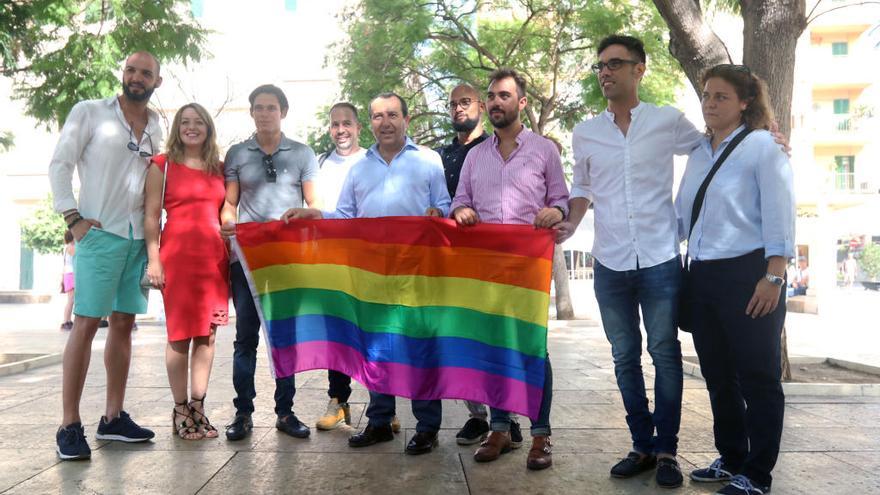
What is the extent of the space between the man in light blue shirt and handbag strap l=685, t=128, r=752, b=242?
149 centimetres

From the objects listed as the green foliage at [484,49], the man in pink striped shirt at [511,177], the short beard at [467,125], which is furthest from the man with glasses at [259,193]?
the green foliage at [484,49]

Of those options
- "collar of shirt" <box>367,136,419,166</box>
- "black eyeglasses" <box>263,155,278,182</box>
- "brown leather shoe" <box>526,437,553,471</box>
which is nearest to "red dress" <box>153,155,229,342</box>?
"black eyeglasses" <box>263,155,278,182</box>

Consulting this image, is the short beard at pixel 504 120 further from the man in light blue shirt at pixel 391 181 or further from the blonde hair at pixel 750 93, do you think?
the blonde hair at pixel 750 93

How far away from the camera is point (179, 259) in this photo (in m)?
4.80

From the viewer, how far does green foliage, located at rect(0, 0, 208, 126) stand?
10.1 metres

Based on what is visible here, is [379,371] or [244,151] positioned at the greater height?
[244,151]

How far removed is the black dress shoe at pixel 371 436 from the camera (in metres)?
4.63

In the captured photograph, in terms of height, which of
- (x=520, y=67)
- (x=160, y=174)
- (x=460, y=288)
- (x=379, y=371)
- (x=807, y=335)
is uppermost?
(x=520, y=67)

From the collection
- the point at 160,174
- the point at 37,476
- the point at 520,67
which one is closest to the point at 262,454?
the point at 37,476

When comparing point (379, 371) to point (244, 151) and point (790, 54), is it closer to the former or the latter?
point (244, 151)

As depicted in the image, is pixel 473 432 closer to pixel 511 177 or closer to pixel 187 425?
pixel 511 177

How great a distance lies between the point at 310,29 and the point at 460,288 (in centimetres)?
4256

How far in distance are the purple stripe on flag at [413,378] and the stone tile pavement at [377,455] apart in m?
0.34

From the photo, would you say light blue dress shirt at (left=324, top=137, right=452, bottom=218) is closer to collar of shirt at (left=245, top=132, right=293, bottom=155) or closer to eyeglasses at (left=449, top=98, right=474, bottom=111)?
eyeglasses at (left=449, top=98, right=474, bottom=111)
